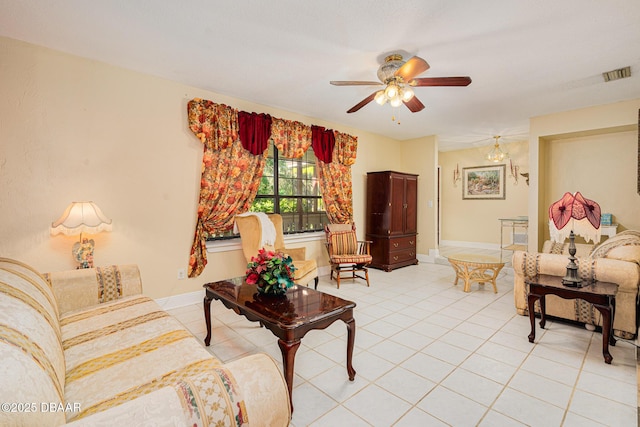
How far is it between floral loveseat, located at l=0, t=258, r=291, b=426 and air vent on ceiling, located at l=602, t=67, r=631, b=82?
429 centimetres

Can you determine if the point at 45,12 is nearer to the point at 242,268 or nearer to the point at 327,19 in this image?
the point at 327,19

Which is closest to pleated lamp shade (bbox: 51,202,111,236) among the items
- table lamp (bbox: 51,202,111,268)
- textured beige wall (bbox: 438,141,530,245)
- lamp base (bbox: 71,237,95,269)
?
table lamp (bbox: 51,202,111,268)

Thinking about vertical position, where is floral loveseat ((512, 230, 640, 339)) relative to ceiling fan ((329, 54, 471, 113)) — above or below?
below

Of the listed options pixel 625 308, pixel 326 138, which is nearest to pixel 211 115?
pixel 326 138

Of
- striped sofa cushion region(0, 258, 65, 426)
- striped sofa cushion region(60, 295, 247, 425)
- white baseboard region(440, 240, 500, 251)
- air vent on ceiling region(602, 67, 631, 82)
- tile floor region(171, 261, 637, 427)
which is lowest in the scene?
tile floor region(171, 261, 637, 427)

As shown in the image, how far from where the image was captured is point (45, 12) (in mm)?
2131

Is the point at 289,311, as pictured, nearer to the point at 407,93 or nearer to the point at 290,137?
the point at 407,93

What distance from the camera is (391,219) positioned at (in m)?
5.20

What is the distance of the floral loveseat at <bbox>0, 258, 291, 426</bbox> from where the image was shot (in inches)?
29.4

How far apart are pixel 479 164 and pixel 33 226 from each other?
7.99 meters

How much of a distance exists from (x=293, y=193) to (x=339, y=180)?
34.0 inches

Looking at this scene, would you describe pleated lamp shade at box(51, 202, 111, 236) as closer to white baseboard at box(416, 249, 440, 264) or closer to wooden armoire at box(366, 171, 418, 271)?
wooden armoire at box(366, 171, 418, 271)

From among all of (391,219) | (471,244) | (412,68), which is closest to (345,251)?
(391,219)

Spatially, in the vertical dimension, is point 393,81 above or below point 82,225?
above
